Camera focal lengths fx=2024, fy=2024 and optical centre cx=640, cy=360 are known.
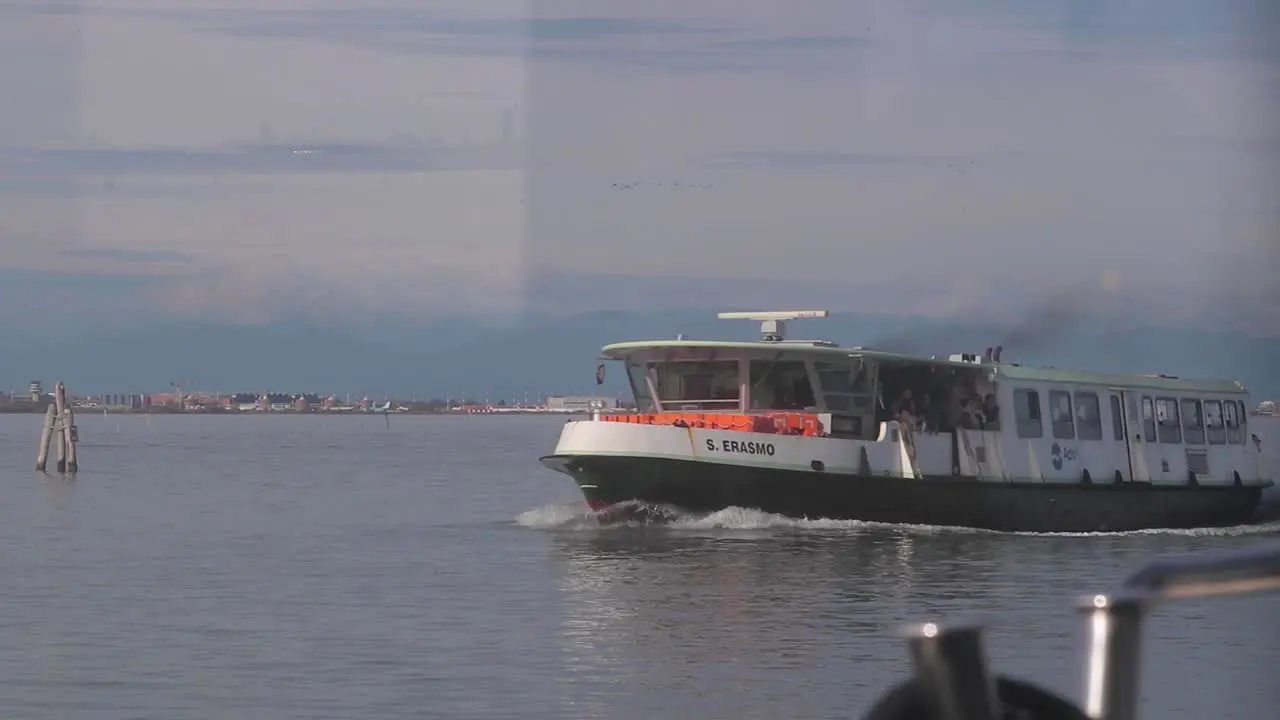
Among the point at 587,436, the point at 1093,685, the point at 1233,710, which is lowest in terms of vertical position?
the point at 1233,710

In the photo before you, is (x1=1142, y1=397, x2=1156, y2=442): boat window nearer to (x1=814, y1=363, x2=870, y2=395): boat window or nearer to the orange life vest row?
(x1=814, y1=363, x2=870, y2=395): boat window

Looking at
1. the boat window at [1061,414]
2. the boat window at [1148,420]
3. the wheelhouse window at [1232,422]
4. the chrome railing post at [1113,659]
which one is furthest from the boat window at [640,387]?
the chrome railing post at [1113,659]

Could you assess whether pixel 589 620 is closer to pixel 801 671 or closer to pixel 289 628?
pixel 289 628

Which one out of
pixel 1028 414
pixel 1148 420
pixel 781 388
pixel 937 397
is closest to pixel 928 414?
pixel 937 397

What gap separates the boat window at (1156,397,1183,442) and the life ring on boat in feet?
116

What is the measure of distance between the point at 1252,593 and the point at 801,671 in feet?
49.8

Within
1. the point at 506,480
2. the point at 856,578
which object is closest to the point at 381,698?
the point at 856,578

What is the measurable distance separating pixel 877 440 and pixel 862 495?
0.95 meters

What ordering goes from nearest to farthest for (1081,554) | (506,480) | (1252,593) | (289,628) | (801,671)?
(1252,593)
(801,671)
(289,628)
(1081,554)
(506,480)

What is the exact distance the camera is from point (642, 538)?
32625mm

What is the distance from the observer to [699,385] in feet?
110

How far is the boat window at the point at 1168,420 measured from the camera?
37469mm

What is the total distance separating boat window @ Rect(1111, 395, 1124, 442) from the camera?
3625 centimetres

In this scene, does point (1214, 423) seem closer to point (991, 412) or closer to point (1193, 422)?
point (1193, 422)
